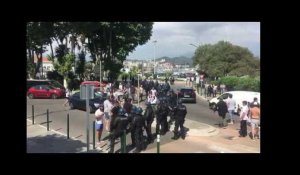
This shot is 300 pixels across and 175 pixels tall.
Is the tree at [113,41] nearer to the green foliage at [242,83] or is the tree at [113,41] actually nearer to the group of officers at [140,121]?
the group of officers at [140,121]

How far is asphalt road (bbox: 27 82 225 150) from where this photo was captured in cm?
1664

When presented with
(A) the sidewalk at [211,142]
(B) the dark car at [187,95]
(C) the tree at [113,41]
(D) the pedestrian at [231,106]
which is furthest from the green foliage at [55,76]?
(A) the sidewalk at [211,142]

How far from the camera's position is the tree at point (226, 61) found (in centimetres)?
4005

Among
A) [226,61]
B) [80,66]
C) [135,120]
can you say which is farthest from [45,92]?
[226,61]

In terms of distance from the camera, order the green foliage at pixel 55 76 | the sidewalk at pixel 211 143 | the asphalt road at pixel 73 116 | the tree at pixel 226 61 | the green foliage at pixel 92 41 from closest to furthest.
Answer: the sidewalk at pixel 211 143
the asphalt road at pixel 73 116
the green foliage at pixel 92 41
the green foliage at pixel 55 76
the tree at pixel 226 61

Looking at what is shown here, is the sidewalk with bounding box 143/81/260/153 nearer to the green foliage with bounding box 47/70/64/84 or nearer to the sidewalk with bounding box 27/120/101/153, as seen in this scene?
the sidewalk with bounding box 27/120/101/153

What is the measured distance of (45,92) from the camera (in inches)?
1032

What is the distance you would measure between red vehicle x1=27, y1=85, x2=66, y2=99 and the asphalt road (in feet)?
1.56

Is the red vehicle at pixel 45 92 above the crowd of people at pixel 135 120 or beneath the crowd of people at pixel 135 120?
above

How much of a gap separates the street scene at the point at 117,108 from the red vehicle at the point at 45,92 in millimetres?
57

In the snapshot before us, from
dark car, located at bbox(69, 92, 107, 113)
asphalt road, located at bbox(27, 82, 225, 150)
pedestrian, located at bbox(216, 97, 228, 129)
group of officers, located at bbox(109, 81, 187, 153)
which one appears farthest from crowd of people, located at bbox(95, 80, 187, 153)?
pedestrian, located at bbox(216, 97, 228, 129)

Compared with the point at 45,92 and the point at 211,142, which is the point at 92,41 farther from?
the point at 211,142
